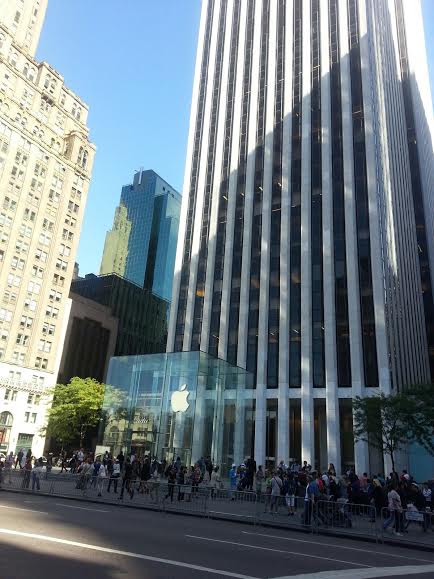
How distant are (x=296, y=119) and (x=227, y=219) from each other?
16085mm

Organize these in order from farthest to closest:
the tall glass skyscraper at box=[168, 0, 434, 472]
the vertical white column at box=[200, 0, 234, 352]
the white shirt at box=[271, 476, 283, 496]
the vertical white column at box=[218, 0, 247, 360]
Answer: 1. the vertical white column at box=[200, 0, 234, 352]
2. the vertical white column at box=[218, 0, 247, 360]
3. the tall glass skyscraper at box=[168, 0, 434, 472]
4. the white shirt at box=[271, 476, 283, 496]

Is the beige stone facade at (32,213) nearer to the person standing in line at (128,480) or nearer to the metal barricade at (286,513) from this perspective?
the person standing in line at (128,480)

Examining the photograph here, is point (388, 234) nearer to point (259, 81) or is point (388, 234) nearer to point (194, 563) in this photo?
point (259, 81)

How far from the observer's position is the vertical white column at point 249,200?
56750mm

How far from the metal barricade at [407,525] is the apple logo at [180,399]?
49.6ft

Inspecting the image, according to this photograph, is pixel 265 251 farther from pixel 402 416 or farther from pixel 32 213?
pixel 32 213

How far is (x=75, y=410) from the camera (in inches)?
2314

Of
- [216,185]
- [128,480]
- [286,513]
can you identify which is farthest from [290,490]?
[216,185]

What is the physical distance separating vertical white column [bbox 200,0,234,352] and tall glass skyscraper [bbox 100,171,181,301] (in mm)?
68565

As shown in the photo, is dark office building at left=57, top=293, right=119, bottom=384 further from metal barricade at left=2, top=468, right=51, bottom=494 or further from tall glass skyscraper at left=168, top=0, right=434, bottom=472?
metal barricade at left=2, top=468, right=51, bottom=494

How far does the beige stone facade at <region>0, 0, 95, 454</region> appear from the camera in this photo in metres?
67.6

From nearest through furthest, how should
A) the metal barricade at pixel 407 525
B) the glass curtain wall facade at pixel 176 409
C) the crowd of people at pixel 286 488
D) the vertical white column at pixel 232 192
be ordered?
the metal barricade at pixel 407 525, the crowd of people at pixel 286 488, the glass curtain wall facade at pixel 176 409, the vertical white column at pixel 232 192

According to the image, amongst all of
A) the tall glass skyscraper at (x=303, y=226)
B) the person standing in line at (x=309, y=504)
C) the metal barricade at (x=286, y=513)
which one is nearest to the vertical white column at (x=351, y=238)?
the tall glass skyscraper at (x=303, y=226)

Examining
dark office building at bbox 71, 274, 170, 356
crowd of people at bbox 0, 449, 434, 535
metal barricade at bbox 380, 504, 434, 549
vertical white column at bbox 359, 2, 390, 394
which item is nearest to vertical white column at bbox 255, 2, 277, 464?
vertical white column at bbox 359, 2, 390, 394
